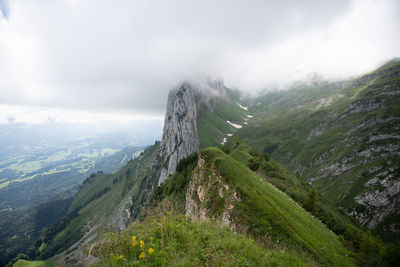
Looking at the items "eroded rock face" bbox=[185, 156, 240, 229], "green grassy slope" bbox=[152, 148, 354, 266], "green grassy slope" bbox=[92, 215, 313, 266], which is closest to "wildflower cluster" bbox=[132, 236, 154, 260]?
"green grassy slope" bbox=[92, 215, 313, 266]

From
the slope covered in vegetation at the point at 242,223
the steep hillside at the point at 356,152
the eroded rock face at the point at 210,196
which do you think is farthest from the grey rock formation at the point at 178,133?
the slope covered in vegetation at the point at 242,223

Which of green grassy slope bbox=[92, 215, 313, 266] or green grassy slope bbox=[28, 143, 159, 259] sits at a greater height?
green grassy slope bbox=[92, 215, 313, 266]

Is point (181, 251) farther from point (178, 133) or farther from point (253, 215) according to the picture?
point (178, 133)

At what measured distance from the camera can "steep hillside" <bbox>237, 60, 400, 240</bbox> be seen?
85.3m

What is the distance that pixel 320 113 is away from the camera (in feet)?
611

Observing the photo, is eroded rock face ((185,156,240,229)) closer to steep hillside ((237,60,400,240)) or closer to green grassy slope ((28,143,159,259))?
steep hillside ((237,60,400,240))

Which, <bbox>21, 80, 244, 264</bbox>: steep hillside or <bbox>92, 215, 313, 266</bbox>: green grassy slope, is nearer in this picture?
<bbox>92, 215, 313, 266</bbox>: green grassy slope

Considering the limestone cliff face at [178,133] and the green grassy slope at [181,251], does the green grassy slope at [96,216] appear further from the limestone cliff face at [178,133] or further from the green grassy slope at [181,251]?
the green grassy slope at [181,251]

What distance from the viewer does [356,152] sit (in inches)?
4471

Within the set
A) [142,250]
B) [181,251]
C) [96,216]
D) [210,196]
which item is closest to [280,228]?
[210,196]

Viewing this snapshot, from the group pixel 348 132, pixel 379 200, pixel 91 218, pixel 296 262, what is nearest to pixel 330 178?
pixel 379 200

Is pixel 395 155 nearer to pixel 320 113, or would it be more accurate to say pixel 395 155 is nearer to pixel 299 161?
pixel 299 161

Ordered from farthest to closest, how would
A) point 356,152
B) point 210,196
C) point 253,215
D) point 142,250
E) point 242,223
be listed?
point 356,152 < point 210,196 < point 253,215 < point 242,223 < point 142,250

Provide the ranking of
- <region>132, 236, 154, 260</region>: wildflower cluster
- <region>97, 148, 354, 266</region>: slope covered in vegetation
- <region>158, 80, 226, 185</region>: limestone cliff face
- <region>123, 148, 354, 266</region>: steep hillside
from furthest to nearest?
<region>158, 80, 226, 185</region>: limestone cliff face, <region>123, 148, 354, 266</region>: steep hillside, <region>97, 148, 354, 266</region>: slope covered in vegetation, <region>132, 236, 154, 260</region>: wildflower cluster
